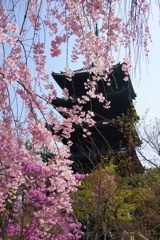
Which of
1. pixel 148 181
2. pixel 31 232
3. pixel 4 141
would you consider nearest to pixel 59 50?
pixel 4 141

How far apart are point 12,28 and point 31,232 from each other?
4.91m

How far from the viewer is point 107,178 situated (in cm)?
998

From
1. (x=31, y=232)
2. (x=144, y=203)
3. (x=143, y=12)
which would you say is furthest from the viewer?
(x=144, y=203)

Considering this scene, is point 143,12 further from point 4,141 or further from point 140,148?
point 140,148

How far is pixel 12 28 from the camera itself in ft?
7.07

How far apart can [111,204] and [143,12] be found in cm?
870

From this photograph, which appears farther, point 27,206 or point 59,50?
point 27,206

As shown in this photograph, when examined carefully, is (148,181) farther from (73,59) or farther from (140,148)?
(73,59)

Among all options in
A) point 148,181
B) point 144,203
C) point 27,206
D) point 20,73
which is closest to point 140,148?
point 148,181

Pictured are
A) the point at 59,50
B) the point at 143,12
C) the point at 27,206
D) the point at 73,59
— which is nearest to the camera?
the point at 143,12

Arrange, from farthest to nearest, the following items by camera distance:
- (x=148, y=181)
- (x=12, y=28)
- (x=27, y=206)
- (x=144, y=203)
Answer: (x=148, y=181) < (x=144, y=203) < (x=27, y=206) < (x=12, y=28)

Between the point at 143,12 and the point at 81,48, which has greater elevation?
the point at 81,48

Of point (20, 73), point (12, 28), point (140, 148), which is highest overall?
point (140, 148)

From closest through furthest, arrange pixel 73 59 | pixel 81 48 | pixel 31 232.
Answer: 1. pixel 81 48
2. pixel 73 59
3. pixel 31 232
